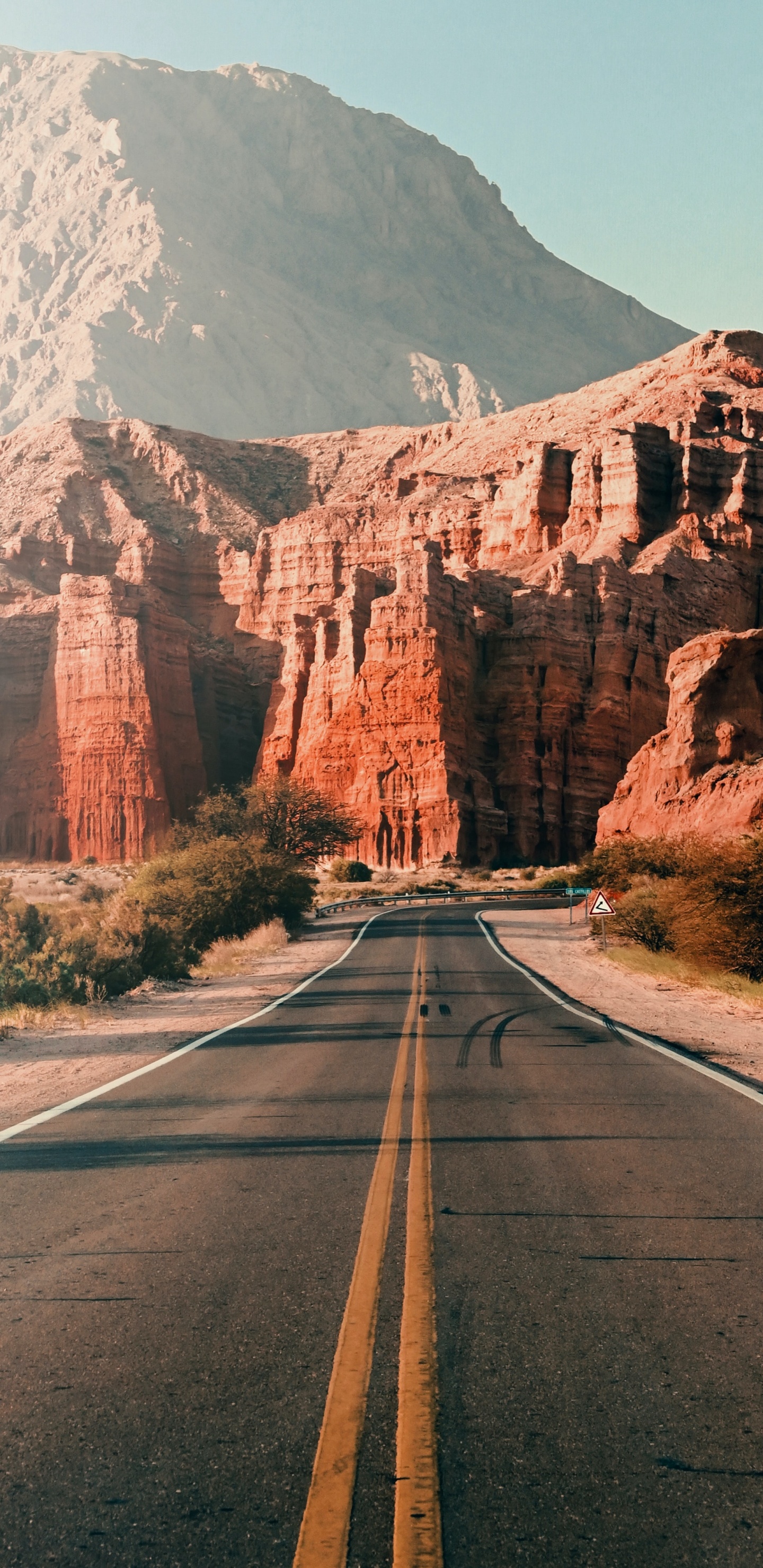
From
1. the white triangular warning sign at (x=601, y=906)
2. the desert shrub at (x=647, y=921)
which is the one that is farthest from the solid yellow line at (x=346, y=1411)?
the white triangular warning sign at (x=601, y=906)

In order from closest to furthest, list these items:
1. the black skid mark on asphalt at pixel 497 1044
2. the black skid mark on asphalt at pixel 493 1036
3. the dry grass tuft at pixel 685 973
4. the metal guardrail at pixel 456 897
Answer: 1. the black skid mark on asphalt at pixel 497 1044
2. the black skid mark on asphalt at pixel 493 1036
3. the dry grass tuft at pixel 685 973
4. the metal guardrail at pixel 456 897

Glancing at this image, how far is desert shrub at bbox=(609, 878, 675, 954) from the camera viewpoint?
89.9 ft

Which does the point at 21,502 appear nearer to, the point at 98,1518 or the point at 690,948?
the point at 690,948

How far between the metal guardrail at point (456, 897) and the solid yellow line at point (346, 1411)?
55.8 meters

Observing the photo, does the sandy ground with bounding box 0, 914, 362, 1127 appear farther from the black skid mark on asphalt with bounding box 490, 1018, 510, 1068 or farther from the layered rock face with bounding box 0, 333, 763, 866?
the layered rock face with bounding box 0, 333, 763, 866

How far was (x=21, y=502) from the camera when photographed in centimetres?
12112

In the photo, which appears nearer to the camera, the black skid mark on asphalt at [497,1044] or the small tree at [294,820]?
the black skid mark on asphalt at [497,1044]

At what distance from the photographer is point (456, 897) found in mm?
65938

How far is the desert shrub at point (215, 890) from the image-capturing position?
3206 centimetres

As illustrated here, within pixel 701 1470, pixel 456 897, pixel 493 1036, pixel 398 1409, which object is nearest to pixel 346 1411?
pixel 398 1409

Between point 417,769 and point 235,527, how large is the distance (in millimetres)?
45162

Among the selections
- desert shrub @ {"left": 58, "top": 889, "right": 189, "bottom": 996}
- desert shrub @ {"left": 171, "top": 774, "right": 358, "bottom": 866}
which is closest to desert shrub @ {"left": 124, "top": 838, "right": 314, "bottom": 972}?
desert shrub @ {"left": 58, "top": 889, "right": 189, "bottom": 996}

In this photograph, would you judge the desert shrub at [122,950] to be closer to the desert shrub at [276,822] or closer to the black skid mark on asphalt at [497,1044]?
the black skid mark on asphalt at [497,1044]

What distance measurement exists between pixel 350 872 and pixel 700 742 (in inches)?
1303
